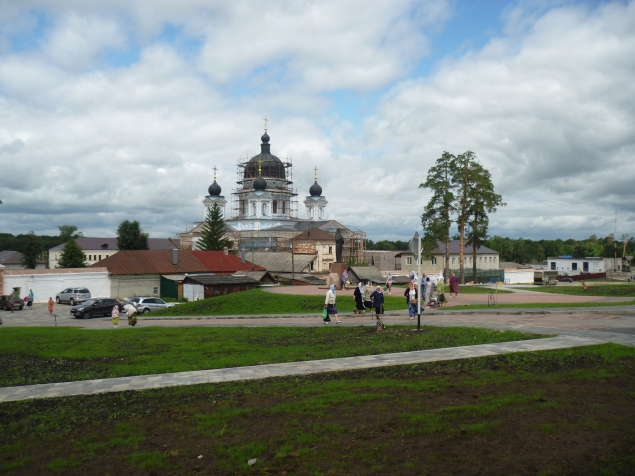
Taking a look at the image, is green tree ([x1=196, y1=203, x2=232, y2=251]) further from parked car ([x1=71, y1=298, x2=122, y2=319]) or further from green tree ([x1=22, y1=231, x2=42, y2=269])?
parked car ([x1=71, y1=298, x2=122, y2=319])

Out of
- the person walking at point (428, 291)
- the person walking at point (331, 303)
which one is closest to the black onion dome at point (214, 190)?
the person walking at point (428, 291)

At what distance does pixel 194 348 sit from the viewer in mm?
15500

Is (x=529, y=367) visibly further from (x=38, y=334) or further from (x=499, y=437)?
(x=38, y=334)

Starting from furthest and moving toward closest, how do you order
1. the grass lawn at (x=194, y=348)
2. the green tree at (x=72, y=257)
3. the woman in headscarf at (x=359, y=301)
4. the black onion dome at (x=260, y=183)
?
the black onion dome at (x=260, y=183), the green tree at (x=72, y=257), the woman in headscarf at (x=359, y=301), the grass lawn at (x=194, y=348)

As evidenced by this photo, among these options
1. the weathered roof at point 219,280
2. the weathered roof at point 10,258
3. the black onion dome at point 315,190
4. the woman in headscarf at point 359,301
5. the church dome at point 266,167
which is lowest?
the woman in headscarf at point 359,301

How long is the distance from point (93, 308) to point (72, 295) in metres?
12.8

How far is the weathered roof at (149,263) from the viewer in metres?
50.8

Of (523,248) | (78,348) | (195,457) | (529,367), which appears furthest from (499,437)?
(523,248)

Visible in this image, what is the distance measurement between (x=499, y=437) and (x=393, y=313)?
1765cm

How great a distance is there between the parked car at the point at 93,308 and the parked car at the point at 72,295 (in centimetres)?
1101

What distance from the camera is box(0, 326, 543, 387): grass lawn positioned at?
12430 mm

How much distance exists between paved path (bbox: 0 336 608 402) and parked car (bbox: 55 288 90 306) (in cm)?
3694

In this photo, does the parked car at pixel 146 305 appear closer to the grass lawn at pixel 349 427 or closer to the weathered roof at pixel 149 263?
the weathered roof at pixel 149 263

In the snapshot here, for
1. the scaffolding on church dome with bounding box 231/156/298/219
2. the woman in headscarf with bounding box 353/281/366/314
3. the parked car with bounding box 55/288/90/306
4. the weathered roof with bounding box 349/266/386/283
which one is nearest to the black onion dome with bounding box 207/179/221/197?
the scaffolding on church dome with bounding box 231/156/298/219
